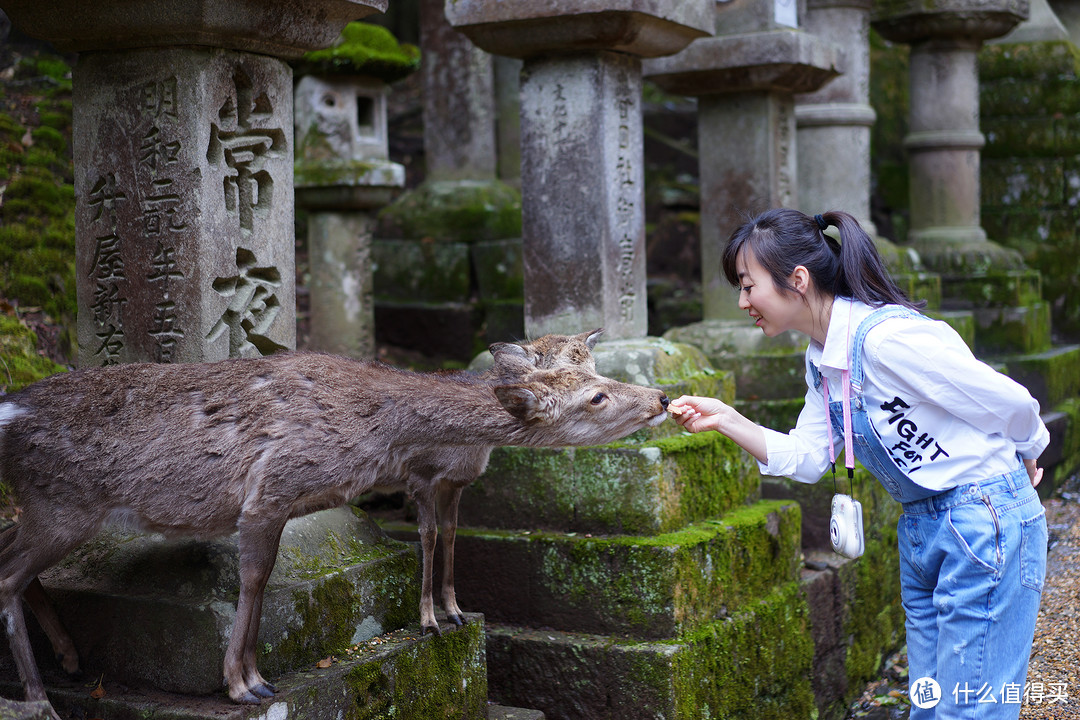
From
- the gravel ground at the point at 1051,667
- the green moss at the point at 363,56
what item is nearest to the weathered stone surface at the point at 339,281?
the green moss at the point at 363,56

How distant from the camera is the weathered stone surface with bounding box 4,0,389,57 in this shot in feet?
11.1

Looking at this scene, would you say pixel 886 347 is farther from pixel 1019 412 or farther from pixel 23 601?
pixel 23 601

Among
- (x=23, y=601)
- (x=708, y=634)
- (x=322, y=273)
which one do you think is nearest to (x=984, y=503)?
(x=708, y=634)

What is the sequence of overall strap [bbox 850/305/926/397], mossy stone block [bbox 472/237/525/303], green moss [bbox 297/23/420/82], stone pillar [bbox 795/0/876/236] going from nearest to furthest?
overall strap [bbox 850/305/926/397] < green moss [bbox 297/23/420/82] < stone pillar [bbox 795/0/876/236] < mossy stone block [bbox 472/237/525/303]

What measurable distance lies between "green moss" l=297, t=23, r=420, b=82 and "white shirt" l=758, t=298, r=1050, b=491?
204 inches

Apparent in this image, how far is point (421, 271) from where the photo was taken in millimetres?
9195

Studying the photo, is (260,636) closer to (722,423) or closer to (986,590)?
(722,423)

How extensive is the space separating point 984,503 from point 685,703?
1.52 metres

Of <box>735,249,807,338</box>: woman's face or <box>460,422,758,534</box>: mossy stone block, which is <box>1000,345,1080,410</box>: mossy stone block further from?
<box>735,249,807,338</box>: woman's face

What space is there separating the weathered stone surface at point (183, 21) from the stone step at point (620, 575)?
210 centimetres

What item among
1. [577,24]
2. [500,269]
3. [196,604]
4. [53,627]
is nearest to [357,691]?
[196,604]

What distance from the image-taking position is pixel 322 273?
782cm

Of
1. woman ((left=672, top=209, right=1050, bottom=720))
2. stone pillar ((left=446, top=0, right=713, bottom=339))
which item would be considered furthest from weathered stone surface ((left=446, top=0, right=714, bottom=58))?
woman ((left=672, top=209, right=1050, bottom=720))

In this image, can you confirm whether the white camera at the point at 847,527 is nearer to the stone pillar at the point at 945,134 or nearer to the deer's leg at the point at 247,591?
the deer's leg at the point at 247,591
